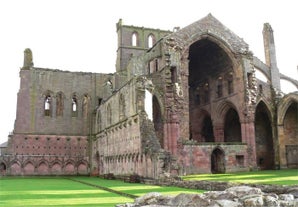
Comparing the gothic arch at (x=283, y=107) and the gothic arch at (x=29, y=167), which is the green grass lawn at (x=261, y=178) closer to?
the gothic arch at (x=283, y=107)

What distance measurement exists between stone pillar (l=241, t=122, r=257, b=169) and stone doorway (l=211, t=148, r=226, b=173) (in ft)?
7.86

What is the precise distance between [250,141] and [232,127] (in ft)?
24.2

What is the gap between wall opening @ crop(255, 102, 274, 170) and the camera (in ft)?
114

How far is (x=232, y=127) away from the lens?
122 ft

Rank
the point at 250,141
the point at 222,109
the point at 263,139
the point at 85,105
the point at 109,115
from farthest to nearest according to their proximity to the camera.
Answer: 1. the point at 85,105
2. the point at 263,139
3. the point at 222,109
4. the point at 109,115
5. the point at 250,141

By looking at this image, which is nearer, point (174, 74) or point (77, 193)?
point (77, 193)

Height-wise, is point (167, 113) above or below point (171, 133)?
above

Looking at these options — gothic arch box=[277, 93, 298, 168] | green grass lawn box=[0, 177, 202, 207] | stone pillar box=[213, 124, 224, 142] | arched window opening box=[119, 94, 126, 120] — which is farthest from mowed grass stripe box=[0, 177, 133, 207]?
gothic arch box=[277, 93, 298, 168]

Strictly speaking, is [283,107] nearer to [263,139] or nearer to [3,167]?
[263,139]

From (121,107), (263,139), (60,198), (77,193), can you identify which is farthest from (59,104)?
(60,198)

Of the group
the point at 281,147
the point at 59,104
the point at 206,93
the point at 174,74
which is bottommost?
the point at 281,147

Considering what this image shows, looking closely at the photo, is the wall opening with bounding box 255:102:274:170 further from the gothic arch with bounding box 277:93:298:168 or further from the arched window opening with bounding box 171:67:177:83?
the arched window opening with bounding box 171:67:177:83


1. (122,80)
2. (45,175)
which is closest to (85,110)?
(122,80)

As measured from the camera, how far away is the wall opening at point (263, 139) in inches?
1367
